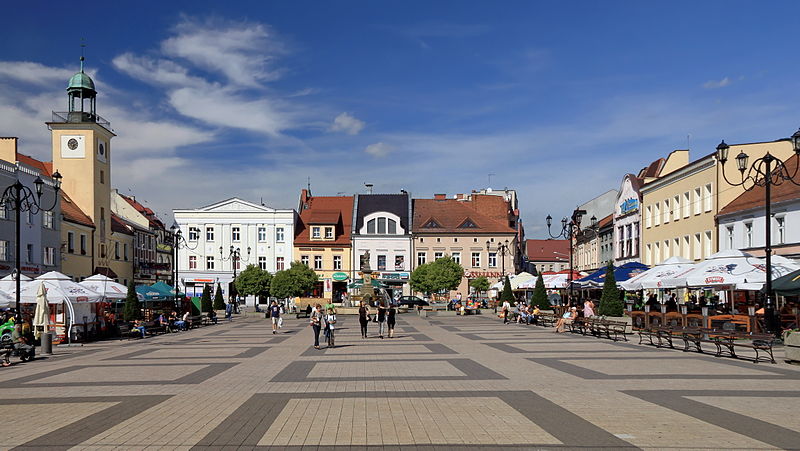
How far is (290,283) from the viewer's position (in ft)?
185

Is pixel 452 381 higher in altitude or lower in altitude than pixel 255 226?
lower

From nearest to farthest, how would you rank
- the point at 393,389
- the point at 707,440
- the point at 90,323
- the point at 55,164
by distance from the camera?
the point at 707,440, the point at 393,389, the point at 90,323, the point at 55,164

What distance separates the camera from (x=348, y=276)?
7156 cm

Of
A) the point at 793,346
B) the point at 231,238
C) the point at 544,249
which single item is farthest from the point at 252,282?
the point at 544,249

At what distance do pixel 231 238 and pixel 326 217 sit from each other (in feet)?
31.9

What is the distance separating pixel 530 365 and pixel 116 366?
34.3ft

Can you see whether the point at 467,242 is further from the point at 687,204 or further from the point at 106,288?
the point at 106,288

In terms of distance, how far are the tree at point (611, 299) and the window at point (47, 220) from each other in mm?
34014

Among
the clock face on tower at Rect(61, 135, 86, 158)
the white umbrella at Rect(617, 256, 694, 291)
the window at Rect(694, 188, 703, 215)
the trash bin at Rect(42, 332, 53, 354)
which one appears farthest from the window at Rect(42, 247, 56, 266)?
the window at Rect(694, 188, 703, 215)

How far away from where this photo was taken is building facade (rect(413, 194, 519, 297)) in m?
71.4

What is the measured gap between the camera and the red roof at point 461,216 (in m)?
72.0

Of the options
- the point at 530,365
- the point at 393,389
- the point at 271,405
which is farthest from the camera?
the point at 530,365

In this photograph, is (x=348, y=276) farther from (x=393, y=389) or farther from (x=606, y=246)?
(x=393, y=389)

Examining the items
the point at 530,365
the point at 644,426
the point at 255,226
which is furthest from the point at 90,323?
the point at 255,226
